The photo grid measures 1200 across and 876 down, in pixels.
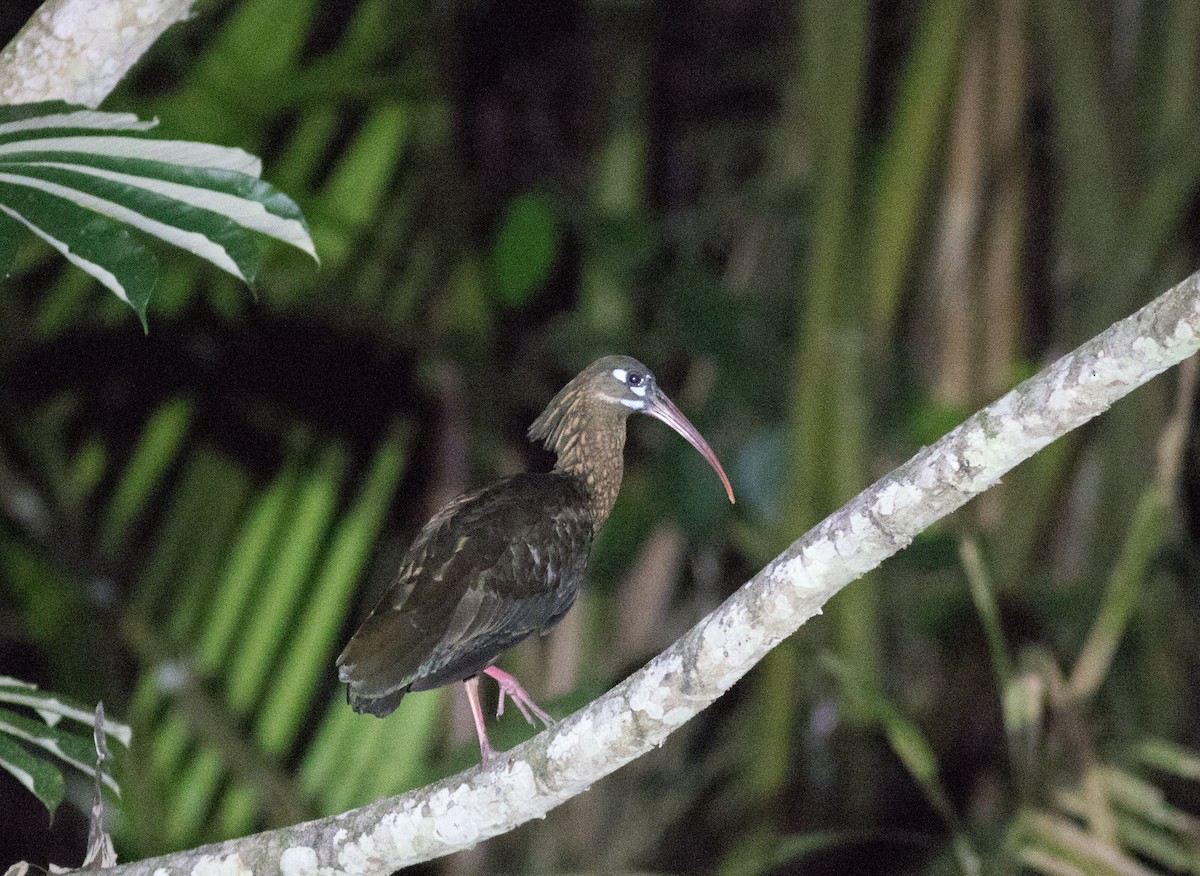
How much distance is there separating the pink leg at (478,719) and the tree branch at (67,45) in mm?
1205

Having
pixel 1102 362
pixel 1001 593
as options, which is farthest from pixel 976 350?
pixel 1102 362

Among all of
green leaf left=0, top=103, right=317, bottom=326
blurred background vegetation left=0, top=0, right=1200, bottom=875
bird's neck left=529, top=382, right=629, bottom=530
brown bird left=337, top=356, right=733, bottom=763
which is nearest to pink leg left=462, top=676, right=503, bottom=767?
brown bird left=337, top=356, right=733, bottom=763

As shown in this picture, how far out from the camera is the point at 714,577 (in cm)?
612

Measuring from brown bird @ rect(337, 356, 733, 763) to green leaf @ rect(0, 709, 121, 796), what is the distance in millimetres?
410

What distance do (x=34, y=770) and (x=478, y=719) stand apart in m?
0.69

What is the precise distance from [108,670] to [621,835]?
78.2 inches

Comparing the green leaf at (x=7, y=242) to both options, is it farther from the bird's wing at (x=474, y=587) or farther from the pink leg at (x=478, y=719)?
the pink leg at (x=478, y=719)

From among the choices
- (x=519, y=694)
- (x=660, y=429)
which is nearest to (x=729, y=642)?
(x=519, y=694)

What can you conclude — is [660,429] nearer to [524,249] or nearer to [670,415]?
[524,249]

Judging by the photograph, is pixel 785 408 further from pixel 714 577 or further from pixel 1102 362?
pixel 1102 362

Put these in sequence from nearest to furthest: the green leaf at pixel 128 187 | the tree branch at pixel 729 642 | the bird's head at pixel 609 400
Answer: the tree branch at pixel 729 642 < the green leaf at pixel 128 187 < the bird's head at pixel 609 400

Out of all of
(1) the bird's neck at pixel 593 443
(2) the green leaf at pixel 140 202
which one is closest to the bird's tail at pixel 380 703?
(1) the bird's neck at pixel 593 443

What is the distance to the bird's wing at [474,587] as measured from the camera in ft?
7.43

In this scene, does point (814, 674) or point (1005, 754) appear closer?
point (814, 674)
